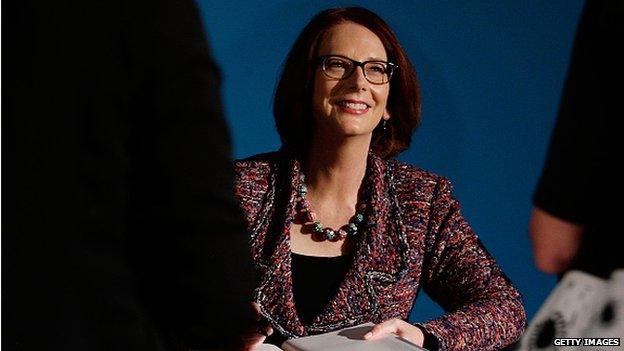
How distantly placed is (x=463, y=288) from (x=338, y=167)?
1.00ft

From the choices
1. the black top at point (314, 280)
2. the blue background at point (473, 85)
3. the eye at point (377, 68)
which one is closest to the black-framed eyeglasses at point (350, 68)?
the eye at point (377, 68)

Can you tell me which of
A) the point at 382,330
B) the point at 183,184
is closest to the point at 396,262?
the point at 382,330

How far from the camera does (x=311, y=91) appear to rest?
1.35 m

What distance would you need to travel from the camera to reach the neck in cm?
132

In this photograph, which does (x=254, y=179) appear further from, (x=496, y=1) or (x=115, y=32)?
(x=115, y=32)

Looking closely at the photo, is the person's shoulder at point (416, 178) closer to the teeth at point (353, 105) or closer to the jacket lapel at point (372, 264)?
the jacket lapel at point (372, 264)

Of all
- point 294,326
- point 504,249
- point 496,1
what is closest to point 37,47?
point 294,326

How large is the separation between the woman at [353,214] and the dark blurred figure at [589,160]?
0.64m

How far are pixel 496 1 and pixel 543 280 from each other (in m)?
0.58

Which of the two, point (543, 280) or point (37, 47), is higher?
point (37, 47)

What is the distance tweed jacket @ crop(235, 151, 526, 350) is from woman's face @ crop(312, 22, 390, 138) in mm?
97

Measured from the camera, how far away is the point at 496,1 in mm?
1416

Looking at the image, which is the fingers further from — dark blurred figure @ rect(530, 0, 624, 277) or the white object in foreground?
dark blurred figure @ rect(530, 0, 624, 277)

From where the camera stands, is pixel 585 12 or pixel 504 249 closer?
pixel 585 12
